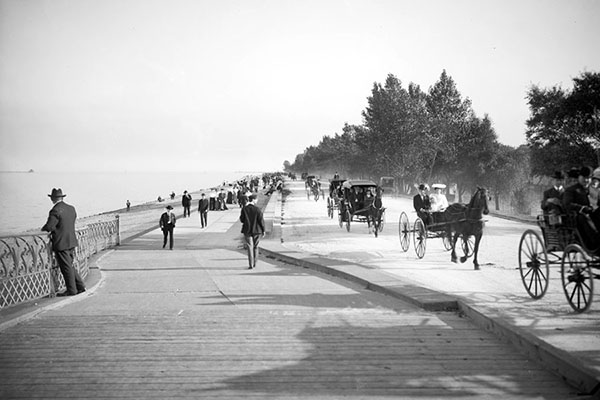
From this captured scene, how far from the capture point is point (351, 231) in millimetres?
22281

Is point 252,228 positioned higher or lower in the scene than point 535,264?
higher

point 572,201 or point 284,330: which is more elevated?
point 572,201

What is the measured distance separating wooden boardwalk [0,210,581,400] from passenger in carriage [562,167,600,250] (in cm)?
207

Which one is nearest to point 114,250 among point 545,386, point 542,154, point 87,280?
point 87,280

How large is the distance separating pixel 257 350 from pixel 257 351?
31mm

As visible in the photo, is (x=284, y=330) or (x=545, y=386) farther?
(x=284, y=330)

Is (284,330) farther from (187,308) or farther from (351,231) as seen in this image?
(351,231)

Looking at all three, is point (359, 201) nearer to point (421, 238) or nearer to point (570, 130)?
point (421, 238)

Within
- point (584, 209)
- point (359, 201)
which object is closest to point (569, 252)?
point (584, 209)

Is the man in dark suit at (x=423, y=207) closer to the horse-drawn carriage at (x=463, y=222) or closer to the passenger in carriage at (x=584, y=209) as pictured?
the horse-drawn carriage at (x=463, y=222)

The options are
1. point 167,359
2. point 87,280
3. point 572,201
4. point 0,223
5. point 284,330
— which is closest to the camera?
point 167,359

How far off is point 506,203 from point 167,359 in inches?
2971

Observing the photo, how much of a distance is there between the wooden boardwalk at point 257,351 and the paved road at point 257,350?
1 cm

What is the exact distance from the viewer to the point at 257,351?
5711 millimetres
